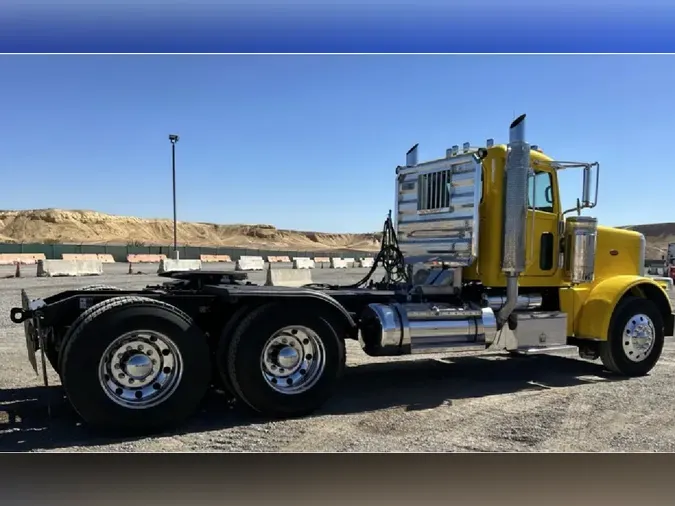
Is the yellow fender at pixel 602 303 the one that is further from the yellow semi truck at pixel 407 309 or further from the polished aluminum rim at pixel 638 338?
the polished aluminum rim at pixel 638 338

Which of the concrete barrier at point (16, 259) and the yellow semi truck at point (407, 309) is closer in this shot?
the yellow semi truck at point (407, 309)

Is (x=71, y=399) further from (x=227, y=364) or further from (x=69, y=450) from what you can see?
(x=227, y=364)

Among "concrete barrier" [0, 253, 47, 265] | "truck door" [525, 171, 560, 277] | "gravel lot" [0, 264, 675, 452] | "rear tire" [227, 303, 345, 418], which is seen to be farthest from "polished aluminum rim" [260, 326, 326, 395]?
"concrete barrier" [0, 253, 47, 265]

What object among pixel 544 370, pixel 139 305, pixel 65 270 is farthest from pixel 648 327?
pixel 65 270

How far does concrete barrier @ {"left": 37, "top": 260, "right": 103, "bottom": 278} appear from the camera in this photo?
25.3m

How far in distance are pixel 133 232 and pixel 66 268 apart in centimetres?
7672

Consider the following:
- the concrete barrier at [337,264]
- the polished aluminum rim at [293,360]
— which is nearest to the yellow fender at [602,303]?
the polished aluminum rim at [293,360]

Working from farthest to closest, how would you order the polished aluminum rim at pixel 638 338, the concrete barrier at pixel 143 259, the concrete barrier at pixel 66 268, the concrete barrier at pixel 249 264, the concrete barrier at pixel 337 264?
the concrete barrier at pixel 337 264
the concrete barrier at pixel 143 259
the concrete barrier at pixel 249 264
the concrete barrier at pixel 66 268
the polished aluminum rim at pixel 638 338

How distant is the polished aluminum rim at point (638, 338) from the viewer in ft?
26.3

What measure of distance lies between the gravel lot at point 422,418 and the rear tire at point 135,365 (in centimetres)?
22

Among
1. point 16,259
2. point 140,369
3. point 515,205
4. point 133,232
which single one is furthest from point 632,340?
point 133,232

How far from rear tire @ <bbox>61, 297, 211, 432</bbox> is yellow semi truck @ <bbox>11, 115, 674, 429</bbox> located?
0.03ft

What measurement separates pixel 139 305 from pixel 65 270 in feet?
74.0

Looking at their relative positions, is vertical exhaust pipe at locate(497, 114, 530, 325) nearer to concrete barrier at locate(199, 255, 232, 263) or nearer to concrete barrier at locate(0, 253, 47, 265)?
concrete barrier at locate(0, 253, 47, 265)
